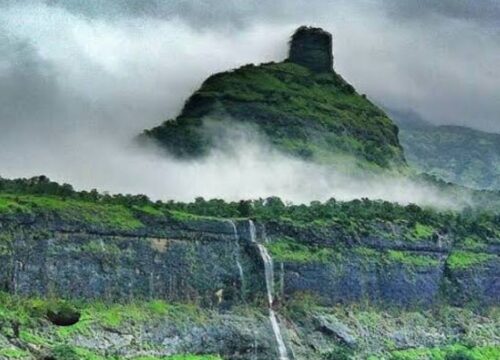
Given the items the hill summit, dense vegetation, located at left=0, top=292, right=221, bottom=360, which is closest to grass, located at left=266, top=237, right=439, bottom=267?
dense vegetation, located at left=0, top=292, right=221, bottom=360

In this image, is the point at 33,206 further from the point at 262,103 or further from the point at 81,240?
the point at 262,103

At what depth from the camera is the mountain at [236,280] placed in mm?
110875

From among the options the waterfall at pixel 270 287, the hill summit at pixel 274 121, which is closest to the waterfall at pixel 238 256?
the waterfall at pixel 270 287

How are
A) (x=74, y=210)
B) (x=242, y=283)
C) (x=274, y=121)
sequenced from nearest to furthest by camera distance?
(x=74, y=210), (x=242, y=283), (x=274, y=121)

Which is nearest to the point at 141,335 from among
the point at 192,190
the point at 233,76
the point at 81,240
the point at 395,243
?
the point at 81,240

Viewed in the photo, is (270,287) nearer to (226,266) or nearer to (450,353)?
(226,266)

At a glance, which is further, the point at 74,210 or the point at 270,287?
the point at 270,287

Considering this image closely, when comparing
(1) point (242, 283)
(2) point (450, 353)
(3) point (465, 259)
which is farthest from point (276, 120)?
(1) point (242, 283)

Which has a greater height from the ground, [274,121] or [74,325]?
[274,121]

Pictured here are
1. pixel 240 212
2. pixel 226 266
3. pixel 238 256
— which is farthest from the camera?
pixel 240 212

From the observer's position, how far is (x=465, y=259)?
147m

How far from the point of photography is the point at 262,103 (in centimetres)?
18862

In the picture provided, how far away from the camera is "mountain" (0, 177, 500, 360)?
111 m

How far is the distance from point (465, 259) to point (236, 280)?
33.9 m
